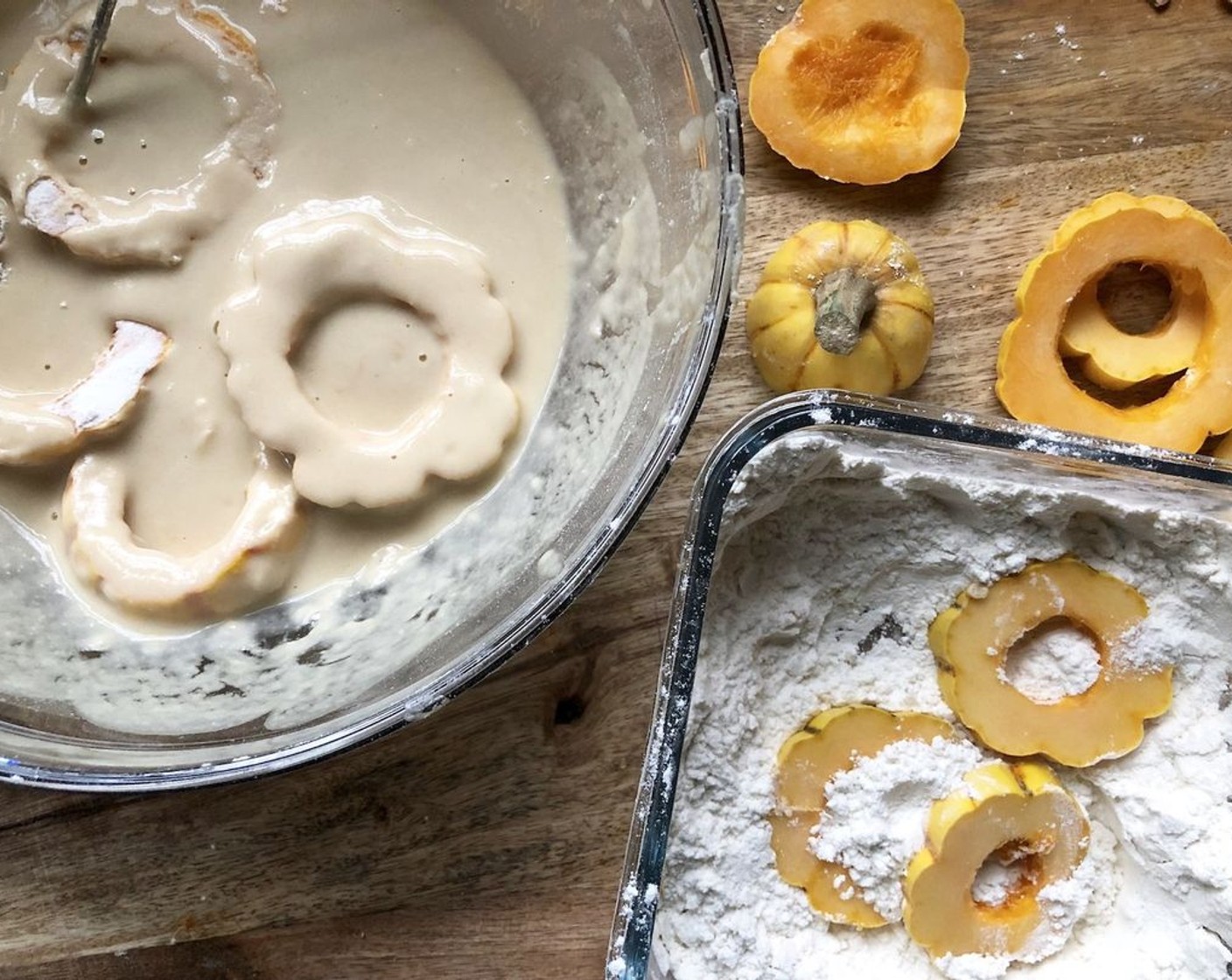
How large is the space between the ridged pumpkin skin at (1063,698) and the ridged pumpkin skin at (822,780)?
0.18ft

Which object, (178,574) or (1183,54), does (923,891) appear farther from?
(1183,54)

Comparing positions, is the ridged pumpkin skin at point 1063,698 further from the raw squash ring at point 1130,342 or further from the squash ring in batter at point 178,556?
the squash ring in batter at point 178,556

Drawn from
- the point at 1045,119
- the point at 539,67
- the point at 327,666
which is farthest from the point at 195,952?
the point at 1045,119

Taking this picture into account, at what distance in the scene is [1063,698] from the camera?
109 centimetres

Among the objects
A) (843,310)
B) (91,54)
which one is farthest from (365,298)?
(843,310)

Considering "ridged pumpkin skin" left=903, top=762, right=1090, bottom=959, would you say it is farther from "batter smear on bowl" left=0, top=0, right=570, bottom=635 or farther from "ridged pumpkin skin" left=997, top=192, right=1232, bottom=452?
"batter smear on bowl" left=0, top=0, right=570, bottom=635

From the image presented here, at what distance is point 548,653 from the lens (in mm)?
1090

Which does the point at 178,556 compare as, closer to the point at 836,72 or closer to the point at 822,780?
the point at 822,780

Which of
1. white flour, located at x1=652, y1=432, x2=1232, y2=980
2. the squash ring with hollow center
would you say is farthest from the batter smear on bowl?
white flour, located at x1=652, y1=432, x2=1232, y2=980

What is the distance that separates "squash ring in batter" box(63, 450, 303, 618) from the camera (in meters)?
1.03

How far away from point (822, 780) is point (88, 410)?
0.71 m

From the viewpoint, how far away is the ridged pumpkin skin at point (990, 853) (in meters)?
1.06

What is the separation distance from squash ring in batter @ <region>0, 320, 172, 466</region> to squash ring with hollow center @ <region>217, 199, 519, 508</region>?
8 cm

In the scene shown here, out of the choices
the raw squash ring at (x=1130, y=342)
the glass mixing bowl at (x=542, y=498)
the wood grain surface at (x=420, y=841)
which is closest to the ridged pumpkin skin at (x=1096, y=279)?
the raw squash ring at (x=1130, y=342)
